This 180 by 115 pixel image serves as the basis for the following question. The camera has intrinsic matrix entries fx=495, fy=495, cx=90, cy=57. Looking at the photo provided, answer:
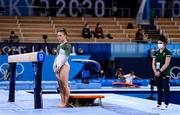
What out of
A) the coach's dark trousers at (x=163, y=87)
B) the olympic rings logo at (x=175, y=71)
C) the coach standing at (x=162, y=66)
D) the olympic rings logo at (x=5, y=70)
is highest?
the coach standing at (x=162, y=66)

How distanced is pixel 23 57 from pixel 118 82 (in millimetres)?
10845

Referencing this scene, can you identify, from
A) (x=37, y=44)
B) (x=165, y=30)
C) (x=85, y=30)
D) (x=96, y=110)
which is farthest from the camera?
(x=165, y=30)

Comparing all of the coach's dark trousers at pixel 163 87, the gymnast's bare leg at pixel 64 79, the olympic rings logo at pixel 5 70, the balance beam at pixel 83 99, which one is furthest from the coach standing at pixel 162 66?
the olympic rings logo at pixel 5 70

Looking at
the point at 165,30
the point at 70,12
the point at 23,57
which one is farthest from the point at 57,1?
the point at 23,57

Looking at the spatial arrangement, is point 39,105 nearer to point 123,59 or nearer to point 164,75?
point 164,75

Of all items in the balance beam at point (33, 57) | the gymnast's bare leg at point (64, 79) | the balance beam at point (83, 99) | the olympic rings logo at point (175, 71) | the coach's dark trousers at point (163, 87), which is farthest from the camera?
the olympic rings logo at point (175, 71)

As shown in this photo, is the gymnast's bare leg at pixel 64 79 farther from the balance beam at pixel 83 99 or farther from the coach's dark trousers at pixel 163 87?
the coach's dark trousers at pixel 163 87

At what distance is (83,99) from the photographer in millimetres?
9398

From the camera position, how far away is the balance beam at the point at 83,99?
915 centimetres

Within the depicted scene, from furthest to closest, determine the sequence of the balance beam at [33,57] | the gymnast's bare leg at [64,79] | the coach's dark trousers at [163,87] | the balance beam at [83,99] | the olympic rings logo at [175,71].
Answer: the olympic rings logo at [175,71] < the balance beam at [83,99] < the gymnast's bare leg at [64,79] < the coach's dark trousers at [163,87] < the balance beam at [33,57]

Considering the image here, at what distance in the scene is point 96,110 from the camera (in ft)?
27.7

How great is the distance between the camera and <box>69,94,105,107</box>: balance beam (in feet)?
30.0

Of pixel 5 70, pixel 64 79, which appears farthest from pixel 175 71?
pixel 64 79

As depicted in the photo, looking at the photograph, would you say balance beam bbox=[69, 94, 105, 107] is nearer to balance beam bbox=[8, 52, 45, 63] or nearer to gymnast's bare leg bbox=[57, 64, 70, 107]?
gymnast's bare leg bbox=[57, 64, 70, 107]
